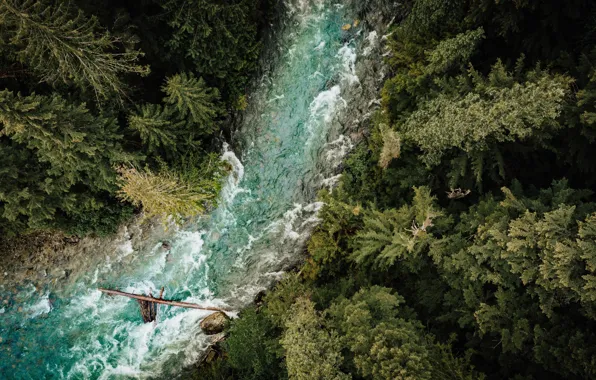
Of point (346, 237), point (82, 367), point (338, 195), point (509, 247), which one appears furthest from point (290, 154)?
point (82, 367)

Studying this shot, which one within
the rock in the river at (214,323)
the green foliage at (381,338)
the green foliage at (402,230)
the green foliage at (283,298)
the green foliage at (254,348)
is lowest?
the rock in the river at (214,323)

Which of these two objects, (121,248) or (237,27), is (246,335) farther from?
(237,27)

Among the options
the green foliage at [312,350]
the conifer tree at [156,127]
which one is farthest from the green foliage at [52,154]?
the green foliage at [312,350]

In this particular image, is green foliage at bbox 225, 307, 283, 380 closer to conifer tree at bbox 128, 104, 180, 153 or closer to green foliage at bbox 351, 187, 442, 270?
green foliage at bbox 351, 187, 442, 270

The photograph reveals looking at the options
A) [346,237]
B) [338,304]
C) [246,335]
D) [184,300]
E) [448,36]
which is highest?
[448,36]

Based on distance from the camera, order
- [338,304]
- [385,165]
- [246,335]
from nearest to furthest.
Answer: [338,304] < [385,165] < [246,335]

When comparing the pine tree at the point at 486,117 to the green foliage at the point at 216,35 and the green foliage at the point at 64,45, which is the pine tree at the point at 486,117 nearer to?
the green foliage at the point at 216,35

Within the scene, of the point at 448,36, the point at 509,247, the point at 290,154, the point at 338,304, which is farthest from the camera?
the point at 290,154

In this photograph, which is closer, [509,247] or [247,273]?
[509,247]
